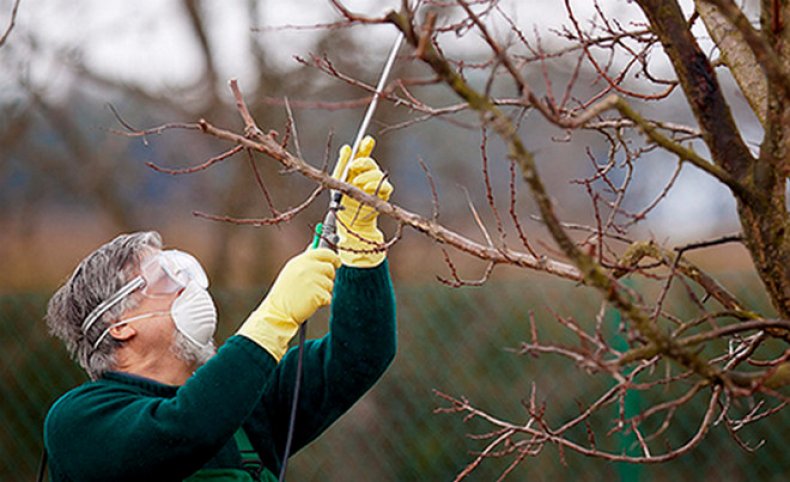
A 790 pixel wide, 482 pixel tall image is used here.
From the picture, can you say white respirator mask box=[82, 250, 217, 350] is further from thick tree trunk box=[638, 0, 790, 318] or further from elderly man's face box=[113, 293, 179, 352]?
thick tree trunk box=[638, 0, 790, 318]

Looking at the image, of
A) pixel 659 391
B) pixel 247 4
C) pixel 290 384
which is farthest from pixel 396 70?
pixel 290 384

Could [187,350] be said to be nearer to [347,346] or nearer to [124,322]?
[124,322]

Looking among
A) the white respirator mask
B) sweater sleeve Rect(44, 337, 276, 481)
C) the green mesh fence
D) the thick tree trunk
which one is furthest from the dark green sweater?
the green mesh fence

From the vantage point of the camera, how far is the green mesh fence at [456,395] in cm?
443

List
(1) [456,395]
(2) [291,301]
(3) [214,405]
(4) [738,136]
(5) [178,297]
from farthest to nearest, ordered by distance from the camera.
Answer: (1) [456,395]
(5) [178,297]
(2) [291,301]
(3) [214,405]
(4) [738,136]

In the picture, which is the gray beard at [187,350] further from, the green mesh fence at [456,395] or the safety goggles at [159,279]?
the green mesh fence at [456,395]

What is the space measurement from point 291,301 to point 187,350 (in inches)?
10.9

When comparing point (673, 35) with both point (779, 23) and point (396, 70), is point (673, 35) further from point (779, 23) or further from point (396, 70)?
point (396, 70)

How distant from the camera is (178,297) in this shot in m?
2.23

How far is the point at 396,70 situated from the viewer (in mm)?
5906

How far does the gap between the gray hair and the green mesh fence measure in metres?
2.34

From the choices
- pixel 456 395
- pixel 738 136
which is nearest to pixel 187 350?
pixel 738 136

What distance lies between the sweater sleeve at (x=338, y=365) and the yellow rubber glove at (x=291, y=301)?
0.09 metres

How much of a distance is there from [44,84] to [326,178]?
4.66 meters
